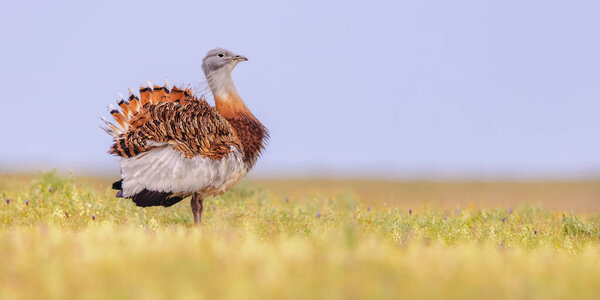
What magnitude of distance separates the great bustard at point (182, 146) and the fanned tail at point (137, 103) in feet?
0.04

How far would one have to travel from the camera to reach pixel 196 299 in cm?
348

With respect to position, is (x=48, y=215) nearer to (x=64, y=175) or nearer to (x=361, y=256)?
(x=64, y=175)

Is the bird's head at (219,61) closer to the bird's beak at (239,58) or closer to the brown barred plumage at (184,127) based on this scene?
the bird's beak at (239,58)

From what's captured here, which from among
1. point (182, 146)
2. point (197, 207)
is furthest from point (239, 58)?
point (197, 207)

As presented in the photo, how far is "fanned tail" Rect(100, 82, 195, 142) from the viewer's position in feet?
28.5

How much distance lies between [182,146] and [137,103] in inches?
48.4

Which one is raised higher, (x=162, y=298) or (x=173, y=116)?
(x=173, y=116)

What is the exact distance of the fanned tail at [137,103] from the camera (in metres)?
8.70

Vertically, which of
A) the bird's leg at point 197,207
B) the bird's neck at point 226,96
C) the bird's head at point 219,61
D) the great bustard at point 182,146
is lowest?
the bird's leg at point 197,207

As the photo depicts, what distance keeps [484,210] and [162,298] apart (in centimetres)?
861

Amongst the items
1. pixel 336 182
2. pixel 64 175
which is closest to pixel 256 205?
pixel 64 175

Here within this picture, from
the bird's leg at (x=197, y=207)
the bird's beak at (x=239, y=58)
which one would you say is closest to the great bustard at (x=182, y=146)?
the bird's leg at (x=197, y=207)

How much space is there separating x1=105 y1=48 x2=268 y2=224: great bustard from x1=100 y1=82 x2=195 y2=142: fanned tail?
14 millimetres

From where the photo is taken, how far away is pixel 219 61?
9.05 meters
